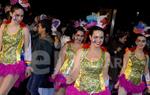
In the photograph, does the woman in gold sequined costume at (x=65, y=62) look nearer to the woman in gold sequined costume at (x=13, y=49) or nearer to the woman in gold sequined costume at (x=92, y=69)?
the woman in gold sequined costume at (x=13, y=49)

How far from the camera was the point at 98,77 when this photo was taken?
23.5 ft

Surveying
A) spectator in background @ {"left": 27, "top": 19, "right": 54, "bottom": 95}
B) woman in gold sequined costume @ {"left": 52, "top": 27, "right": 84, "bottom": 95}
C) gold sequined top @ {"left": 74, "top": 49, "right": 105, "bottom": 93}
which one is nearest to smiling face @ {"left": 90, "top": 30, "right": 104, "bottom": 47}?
gold sequined top @ {"left": 74, "top": 49, "right": 105, "bottom": 93}

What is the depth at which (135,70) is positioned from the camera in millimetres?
8906

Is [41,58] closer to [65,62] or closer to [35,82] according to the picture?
[35,82]

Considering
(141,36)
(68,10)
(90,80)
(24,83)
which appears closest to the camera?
(90,80)

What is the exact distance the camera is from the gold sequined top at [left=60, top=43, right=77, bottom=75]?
8984mm

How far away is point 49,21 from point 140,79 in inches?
85.2

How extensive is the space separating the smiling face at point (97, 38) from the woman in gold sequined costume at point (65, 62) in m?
1.75

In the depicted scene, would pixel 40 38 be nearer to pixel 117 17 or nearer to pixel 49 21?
pixel 49 21

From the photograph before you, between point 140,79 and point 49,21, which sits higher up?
point 49,21

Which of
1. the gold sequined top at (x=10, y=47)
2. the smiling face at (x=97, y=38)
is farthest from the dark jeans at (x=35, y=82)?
the smiling face at (x=97, y=38)

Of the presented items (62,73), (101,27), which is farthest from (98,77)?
(62,73)

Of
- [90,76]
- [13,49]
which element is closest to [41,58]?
[13,49]

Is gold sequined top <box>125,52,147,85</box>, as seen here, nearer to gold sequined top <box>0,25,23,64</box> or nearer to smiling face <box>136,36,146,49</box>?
smiling face <box>136,36,146,49</box>
